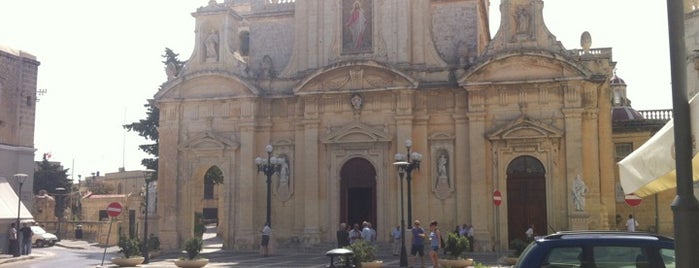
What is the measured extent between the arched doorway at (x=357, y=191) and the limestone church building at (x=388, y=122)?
0.23 feet

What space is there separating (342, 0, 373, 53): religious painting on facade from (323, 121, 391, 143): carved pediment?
4055 millimetres

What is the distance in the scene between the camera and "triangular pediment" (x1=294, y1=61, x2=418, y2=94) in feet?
110

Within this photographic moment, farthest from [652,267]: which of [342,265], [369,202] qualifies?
[369,202]

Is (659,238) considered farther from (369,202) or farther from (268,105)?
(268,105)

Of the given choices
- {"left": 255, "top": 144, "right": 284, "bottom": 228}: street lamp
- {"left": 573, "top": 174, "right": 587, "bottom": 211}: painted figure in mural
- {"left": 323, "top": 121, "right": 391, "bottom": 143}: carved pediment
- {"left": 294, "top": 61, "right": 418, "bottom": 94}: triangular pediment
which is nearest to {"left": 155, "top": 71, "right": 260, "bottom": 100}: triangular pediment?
{"left": 294, "top": 61, "right": 418, "bottom": 94}: triangular pediment

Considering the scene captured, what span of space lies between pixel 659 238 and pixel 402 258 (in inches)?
670

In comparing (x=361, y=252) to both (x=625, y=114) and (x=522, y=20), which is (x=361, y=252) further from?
(x=625, y=114)

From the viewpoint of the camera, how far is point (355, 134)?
34406 millimetres

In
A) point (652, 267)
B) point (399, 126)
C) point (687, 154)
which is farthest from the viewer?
point (399, 126)

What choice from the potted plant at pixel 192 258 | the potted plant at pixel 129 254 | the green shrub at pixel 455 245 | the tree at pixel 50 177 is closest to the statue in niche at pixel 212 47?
the potted plant at pixel 129 254

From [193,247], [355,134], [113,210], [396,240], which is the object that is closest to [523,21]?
[355,134]

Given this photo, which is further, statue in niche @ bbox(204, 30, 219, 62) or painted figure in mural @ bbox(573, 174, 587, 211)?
statue in niche @ bbox(204, 30, 219, 62)

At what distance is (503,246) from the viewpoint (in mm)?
31531

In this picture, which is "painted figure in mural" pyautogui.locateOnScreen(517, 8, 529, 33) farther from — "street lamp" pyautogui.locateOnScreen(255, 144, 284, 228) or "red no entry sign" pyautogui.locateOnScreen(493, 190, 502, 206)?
"street lamp" pyautogui.locateOnScreen(255, 144, 284, 228)
